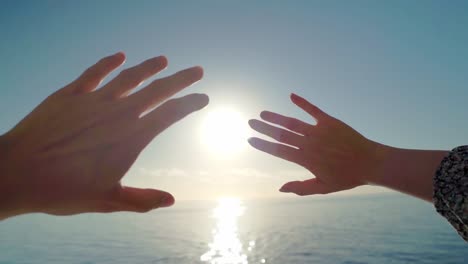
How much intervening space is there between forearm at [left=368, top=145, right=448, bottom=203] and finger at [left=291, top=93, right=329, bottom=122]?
0.63 m

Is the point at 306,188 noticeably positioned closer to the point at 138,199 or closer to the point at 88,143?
the point at 138,199

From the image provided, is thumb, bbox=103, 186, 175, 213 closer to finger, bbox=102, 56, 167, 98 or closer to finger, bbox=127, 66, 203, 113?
finger, bbox=127, 66, 203, 113

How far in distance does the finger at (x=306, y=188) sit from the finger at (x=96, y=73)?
203cm

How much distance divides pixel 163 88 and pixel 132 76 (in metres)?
0.30

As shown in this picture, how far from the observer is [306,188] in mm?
3893

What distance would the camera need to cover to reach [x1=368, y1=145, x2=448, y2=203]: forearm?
125 inches

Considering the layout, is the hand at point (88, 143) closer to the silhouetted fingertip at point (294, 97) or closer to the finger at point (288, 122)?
the finger at point (288, 122)

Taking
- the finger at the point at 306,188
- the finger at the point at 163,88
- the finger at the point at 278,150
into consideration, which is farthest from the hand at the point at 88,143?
the finger at the point at 306,188

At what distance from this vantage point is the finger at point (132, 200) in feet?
8.00

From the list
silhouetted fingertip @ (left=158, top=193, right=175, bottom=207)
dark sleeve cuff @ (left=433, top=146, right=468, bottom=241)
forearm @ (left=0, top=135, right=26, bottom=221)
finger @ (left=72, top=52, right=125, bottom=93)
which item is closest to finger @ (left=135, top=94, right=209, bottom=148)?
silhouetted fingertip @ (left=158, top=193, right=175, bottom=207)

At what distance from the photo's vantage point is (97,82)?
290 cm

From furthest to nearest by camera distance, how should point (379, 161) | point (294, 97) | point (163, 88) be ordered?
1. point (294, 97)
2. point (379, 161)
3. point (163, 88)

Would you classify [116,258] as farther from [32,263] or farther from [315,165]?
[315,165]

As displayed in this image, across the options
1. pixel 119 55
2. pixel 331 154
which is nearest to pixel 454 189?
pixel 331 154
